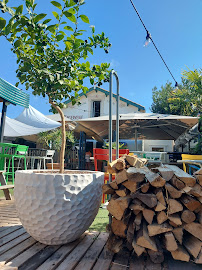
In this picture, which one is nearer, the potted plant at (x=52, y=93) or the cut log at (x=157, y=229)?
the cut log at (x=157, y=229)

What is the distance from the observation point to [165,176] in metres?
1.38

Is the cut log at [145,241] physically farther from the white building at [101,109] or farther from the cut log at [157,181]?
the white building at [101,109]

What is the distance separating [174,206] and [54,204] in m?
0.81

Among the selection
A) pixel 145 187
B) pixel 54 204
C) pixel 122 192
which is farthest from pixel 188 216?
pixel 54 204

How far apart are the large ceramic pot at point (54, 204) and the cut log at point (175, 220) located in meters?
0.60

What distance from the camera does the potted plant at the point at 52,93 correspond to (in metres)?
1.42

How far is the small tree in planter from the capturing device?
1489mm

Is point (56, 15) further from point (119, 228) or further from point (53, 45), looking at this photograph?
point (119, 228)

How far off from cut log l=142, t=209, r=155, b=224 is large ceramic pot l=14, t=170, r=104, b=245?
0.43 m

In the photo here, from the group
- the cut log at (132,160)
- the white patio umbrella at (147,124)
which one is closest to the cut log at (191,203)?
the cut log at (132,160)

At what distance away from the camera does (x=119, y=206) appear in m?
1.36

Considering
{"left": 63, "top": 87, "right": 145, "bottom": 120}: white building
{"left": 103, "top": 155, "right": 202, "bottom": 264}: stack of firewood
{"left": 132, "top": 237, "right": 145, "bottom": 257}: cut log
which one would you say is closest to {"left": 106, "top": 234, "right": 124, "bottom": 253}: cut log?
{"left": 103, "top": 155, "right": 202, "bottom": 264}: stack of firewood

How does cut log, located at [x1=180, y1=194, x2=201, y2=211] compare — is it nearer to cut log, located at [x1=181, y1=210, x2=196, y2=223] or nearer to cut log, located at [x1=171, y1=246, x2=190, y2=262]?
cut log, located at [x1=181, y1=210, x2=196, y2=223]

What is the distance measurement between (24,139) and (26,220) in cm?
923
